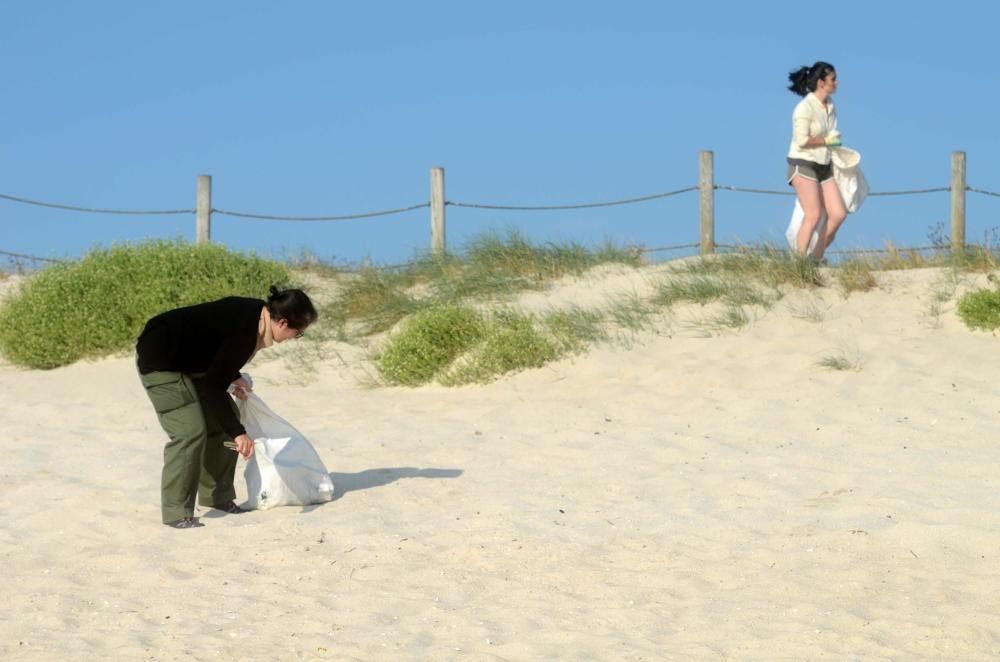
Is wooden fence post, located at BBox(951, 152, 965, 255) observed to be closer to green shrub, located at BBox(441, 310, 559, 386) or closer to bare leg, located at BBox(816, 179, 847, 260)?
bare leg, located at BBox(816, 179, 847, 260)

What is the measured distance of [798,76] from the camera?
11234mm

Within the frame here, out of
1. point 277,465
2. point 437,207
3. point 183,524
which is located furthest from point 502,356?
point 437,207

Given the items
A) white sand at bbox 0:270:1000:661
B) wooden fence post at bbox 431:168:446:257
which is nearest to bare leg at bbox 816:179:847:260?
white sand at bbox 0:270:1000:661

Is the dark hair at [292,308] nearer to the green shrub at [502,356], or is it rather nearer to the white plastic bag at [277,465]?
the white plastic bag at [277,465]

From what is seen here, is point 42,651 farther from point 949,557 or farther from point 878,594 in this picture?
point 949,557

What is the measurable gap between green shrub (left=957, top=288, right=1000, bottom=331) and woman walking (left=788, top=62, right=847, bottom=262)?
1185mm

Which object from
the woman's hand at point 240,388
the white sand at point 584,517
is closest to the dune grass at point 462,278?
the white sand at point 584,517

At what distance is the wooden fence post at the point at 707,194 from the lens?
14.4m

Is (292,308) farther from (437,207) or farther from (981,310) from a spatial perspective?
(437,207)

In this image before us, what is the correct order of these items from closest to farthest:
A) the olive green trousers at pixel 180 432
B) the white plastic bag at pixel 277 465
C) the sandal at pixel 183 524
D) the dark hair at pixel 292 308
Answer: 1. the dark hair at pixel 292 308
2. the olive green trousers at pixel 180 432
3. the sandal at pixel 183 524
4. the white plastic bag at pixel 277 465

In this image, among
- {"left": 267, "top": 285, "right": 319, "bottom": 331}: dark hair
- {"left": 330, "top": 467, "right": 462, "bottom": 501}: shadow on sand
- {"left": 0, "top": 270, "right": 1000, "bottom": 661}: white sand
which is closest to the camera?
{"left": 0, "top": 270, "right": 1000, "bottom": 661}: white sand

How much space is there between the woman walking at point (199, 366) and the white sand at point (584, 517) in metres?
0.28

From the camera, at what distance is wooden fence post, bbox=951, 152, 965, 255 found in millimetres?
14289

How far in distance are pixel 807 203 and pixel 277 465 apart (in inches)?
225
